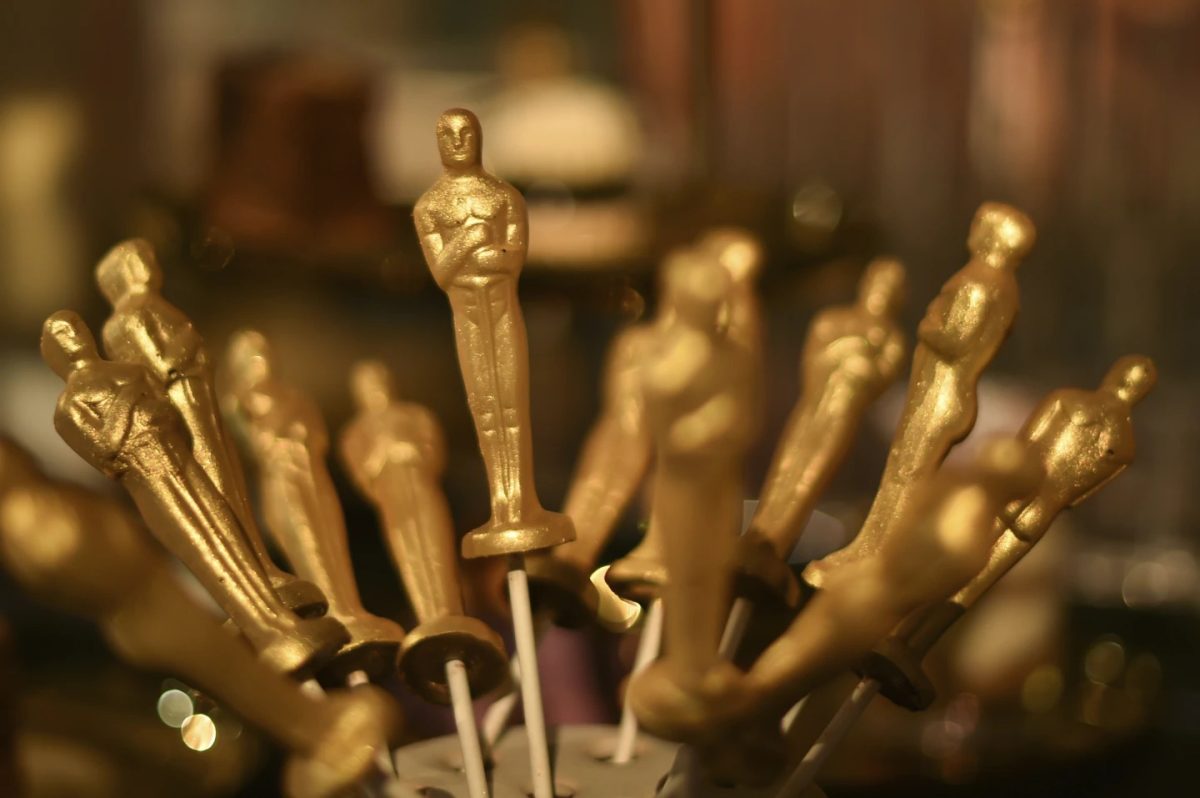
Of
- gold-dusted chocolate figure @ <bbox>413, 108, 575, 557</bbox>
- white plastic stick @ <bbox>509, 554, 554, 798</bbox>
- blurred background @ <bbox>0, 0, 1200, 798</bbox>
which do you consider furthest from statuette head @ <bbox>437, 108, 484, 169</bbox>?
blurred background @ <bbox>0, 0, 1200, 798</bbox>

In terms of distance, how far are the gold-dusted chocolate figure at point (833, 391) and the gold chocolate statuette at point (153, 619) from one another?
0.44ft

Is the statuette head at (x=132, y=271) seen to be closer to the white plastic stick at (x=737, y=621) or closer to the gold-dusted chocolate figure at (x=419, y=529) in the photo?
the gold-dusted chocolate figure at (x=419, y=529)

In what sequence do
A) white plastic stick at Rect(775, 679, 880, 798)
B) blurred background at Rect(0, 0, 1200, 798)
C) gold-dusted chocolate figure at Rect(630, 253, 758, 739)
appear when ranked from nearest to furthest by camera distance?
gold-dusted chocolate figure at Rect(630, 253, 758, 739), white plastic stick at Rect(775, 679, 880, 798), blurred background at Rect(0, 0, 1200, 798)

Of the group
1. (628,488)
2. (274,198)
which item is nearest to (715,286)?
(628,488)

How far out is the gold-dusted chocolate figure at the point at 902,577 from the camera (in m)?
0.27

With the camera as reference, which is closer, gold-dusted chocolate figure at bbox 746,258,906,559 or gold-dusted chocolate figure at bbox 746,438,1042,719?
gold-dusted chocolate figure at bbox 746,438,1042,719

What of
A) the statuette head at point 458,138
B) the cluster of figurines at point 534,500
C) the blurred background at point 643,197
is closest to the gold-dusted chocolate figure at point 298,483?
the cluster of figurines at point 534,500

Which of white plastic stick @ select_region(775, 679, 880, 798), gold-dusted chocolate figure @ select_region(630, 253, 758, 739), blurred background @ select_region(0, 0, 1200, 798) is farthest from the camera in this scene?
blurred background @ select_region(0, 0, 1200, 798)

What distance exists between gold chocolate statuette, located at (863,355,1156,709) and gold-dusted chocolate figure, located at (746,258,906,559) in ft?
0.15

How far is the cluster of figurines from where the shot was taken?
0.26 m

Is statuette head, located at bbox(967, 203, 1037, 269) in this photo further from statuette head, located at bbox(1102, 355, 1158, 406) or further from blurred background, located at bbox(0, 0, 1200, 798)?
blurred background, located at bbox(0, 0, 1200, 798)

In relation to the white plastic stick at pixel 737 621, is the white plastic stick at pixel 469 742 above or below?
above

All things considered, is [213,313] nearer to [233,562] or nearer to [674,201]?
[674,201]

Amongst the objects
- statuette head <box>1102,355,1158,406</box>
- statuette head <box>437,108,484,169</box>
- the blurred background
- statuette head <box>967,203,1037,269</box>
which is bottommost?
the blurred background
